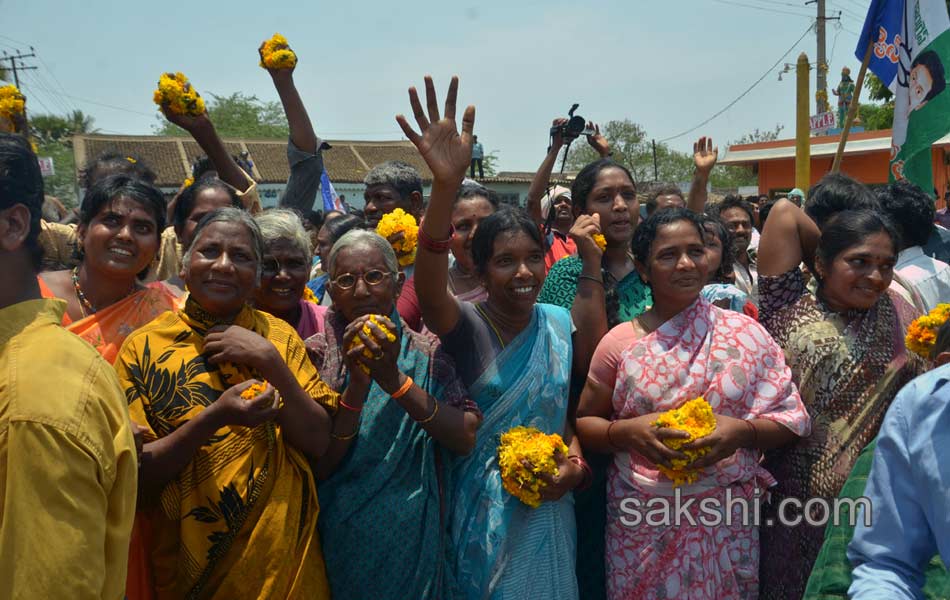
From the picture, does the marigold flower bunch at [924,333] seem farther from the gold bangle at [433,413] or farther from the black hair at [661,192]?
the black hair at [661,192]

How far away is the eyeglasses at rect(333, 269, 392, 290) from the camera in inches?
117

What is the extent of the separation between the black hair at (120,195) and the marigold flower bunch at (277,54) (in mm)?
1741

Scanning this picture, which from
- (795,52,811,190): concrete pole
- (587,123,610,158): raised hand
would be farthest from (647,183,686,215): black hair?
(795,52,811,190): concrete pole

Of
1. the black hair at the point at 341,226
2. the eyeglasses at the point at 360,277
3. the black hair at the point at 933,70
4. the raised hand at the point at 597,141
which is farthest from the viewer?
the black hair at the point at 933,70

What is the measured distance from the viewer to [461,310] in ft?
10.0

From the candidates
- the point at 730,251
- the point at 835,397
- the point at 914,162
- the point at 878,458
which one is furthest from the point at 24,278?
the point at 914,162

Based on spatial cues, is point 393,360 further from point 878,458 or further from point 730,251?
point 730,251

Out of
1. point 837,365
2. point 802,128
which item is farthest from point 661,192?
point 802,128

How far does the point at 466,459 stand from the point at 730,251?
2.53m

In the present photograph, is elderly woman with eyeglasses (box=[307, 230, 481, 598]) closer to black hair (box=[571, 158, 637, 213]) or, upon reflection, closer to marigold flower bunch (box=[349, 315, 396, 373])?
marigold flower bunch (box=[349, 315, 396, 373])

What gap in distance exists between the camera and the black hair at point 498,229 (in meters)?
3.17

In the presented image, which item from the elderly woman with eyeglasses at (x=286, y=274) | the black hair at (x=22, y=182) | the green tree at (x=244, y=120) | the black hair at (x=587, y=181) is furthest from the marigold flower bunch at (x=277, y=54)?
the green tree at (x=244, y=120)

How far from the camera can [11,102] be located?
4688mm

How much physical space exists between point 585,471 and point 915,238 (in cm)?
253
